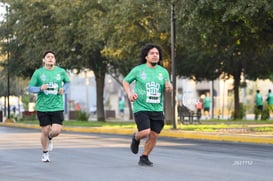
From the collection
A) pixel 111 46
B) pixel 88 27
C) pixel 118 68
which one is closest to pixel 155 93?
pixel 111 46

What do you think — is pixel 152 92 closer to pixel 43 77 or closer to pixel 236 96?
pixel 43 77

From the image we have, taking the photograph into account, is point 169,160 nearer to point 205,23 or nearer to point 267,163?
point 267,163

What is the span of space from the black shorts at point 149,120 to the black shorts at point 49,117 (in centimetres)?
194

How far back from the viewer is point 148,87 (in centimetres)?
990

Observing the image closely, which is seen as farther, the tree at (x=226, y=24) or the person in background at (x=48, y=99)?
the tree at (x=226, y=24)

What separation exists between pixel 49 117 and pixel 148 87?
226cm

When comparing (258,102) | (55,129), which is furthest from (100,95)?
(55,129)

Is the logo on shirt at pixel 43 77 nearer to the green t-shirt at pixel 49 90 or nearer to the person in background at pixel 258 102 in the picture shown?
the green t-shirt at pixel 49 90

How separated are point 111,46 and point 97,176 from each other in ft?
62.7

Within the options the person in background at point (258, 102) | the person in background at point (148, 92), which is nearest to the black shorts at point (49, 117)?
the person in background at point (148, 92)

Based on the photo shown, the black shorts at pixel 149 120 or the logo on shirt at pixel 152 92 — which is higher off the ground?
the logo on shirt at pixel 152 92

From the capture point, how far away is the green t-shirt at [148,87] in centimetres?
988

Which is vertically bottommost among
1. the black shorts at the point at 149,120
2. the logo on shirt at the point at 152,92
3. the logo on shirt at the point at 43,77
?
the black shorts at the point at 149,120

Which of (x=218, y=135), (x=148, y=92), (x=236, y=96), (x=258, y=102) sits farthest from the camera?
(x=236, y=96)
